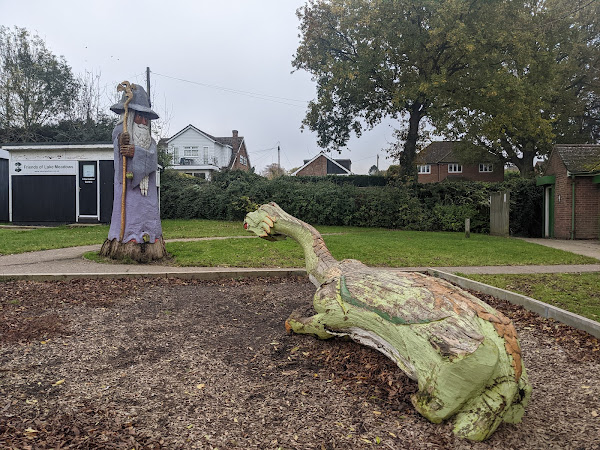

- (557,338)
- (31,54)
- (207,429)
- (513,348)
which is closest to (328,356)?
(207,429)

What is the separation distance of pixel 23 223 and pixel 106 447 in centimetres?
1876

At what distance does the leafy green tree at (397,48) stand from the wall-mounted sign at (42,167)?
11659 mm

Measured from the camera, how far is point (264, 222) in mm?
4586

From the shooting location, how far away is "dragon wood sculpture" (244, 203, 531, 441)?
2238 millimetres

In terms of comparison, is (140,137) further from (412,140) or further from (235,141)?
(235,141)

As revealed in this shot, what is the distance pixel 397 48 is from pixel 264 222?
15.9 meters

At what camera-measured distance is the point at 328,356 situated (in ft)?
11.2

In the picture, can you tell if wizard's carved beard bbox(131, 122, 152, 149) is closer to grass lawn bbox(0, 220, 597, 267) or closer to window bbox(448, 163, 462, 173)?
grass lawn bbox(0, 220, 597, 267)

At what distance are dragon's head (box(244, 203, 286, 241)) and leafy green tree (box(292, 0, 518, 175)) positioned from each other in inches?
553

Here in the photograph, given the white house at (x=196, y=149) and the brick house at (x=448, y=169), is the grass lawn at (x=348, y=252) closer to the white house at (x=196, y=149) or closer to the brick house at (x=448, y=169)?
the white house at (x=196, y=149)

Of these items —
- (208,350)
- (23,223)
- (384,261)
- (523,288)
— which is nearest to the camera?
(208,350)

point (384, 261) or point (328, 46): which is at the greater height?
point (328, 46)

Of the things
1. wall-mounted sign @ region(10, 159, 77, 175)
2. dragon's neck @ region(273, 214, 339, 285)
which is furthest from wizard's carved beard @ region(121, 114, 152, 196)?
wall-mounted sign @ region(10, 159, 77, 175)

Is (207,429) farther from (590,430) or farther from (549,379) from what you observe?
(549,379)
